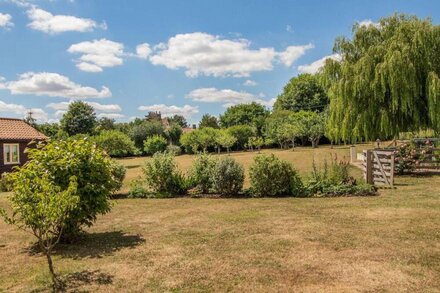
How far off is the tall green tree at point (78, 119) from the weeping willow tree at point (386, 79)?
177ft

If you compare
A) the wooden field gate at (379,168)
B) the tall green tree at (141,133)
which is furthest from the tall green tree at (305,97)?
the wooden field gate at (379,168)

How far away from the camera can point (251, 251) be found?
600cm

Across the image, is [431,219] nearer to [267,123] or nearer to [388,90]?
[388,90]

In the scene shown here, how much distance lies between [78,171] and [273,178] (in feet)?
21.9

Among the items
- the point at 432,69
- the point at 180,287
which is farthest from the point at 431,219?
the point at 432,69

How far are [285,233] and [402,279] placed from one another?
8.56 ft

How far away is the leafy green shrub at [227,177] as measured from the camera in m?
12.0

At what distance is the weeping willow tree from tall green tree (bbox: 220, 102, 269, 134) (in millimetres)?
51985

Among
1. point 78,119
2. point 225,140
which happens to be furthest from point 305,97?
point 78,119

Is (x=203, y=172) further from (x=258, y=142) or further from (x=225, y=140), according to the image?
(x=258, y=142)

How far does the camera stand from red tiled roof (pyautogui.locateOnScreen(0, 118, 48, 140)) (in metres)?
24.5

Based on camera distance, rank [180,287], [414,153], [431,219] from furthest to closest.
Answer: [414,153] → [431,219] → [180,287]

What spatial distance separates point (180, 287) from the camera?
467 centimetres

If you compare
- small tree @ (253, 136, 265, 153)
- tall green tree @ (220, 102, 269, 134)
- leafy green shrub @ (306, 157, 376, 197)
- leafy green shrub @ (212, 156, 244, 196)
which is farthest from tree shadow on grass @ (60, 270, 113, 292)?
tall green tree @ (220, 102, 269, 134)
